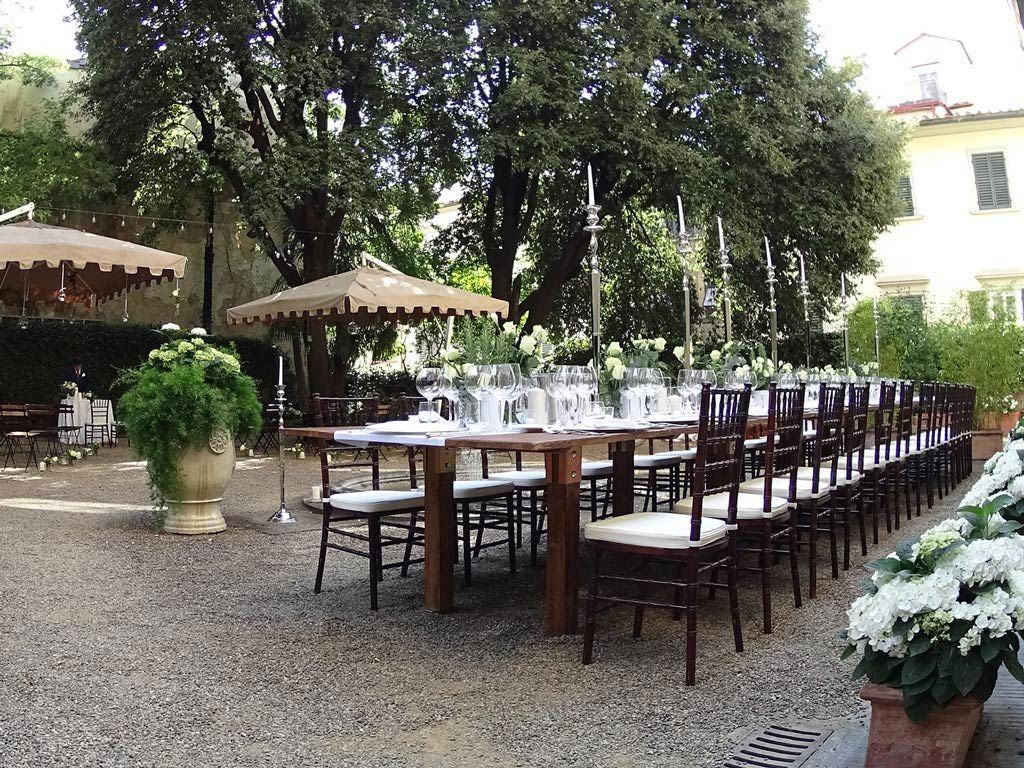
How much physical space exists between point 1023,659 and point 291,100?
12.2 meters

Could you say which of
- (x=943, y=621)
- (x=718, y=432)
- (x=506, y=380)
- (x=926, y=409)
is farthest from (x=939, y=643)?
(x=926, y=409)

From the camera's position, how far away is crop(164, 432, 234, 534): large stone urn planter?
261 inches

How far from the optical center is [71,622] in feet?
14.4

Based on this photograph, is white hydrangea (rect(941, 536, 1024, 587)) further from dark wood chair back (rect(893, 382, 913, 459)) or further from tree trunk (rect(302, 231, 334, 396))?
tree trunk (rect(302, 231, 334, 396))

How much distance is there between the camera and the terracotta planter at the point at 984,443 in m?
12.3

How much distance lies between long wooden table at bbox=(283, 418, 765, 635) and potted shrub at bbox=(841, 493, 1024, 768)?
1384 mm

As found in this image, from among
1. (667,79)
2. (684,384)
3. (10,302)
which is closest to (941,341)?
(667,79)

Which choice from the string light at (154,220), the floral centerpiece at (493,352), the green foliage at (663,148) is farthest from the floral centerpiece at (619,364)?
the string light at (154,220)

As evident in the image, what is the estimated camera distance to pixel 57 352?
14.9 metres

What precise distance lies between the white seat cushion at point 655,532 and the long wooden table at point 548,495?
29 centimetres

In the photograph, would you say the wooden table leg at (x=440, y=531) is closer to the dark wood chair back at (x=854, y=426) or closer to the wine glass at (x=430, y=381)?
the wine glass at (x=430, y=381)

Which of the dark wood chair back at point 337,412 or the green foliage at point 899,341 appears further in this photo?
the green foliage at point 899,341

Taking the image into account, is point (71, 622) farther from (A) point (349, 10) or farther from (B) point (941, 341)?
(B) point (941, 341)

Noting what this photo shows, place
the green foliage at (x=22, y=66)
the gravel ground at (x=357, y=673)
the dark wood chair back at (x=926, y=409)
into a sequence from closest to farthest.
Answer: the gravel ground at (x=357, y=673), the dark wood chair back at (x=926, y=409), the green foliage at (x=22, y=66)
